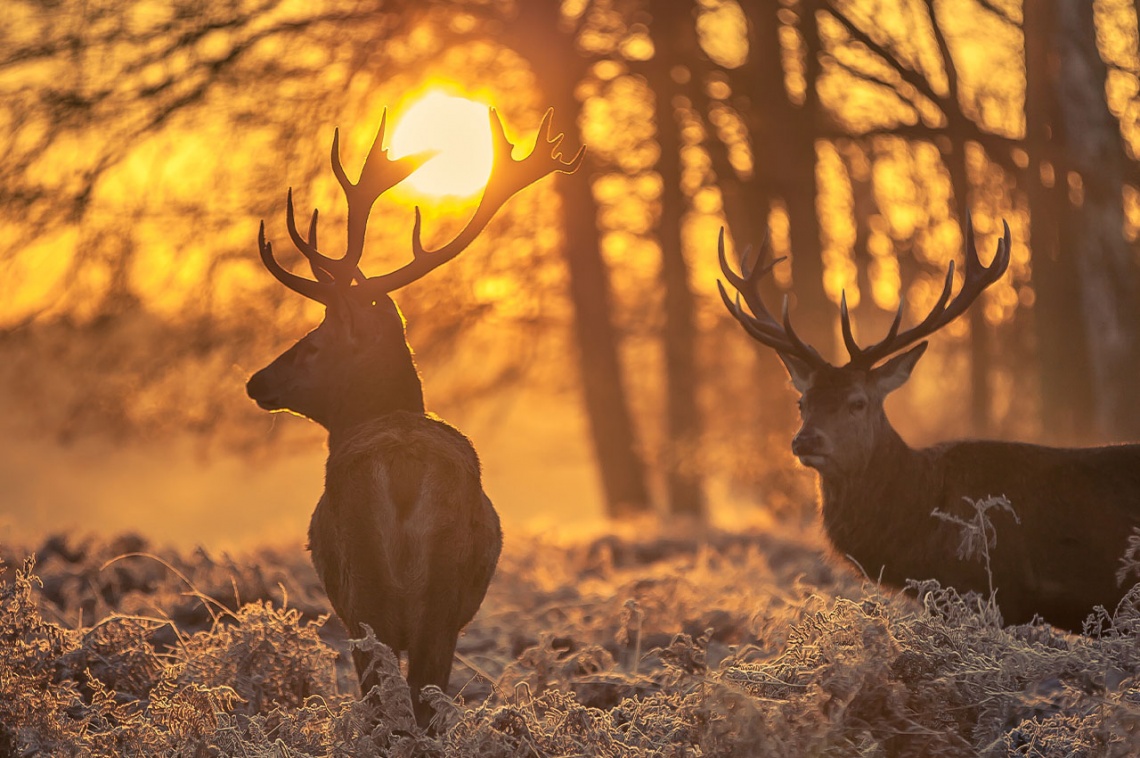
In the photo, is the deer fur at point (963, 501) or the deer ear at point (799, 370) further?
the deer ear at point (799, 370)

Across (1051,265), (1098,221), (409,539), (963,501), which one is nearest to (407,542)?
(409,539)

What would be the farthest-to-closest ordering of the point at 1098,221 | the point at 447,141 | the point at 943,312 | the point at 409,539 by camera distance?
1. the point at 447,141
2. the point at 1098,221
3. the point at 943,312
4. the point at 409,539

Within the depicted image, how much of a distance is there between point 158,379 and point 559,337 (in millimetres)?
5878

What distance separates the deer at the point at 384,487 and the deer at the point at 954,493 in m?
1.83

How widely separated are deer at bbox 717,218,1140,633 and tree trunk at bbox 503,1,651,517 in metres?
7.95

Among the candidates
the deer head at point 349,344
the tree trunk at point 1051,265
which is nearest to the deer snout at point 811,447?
the deer head at point 349,344

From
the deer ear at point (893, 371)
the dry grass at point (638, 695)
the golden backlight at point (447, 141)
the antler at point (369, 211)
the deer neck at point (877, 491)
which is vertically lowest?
the dry grass at point (638, 695)

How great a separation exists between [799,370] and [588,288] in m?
8.82

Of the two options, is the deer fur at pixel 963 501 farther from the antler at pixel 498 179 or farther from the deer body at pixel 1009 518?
the antler at pixel 498 179

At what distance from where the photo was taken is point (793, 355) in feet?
22.5

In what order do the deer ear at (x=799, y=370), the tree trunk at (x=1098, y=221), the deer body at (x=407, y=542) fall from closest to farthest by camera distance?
the deer body at (x=407, y=542) → the deer ear at (x=799, y=370) → the tree trunk at (x=1098, y=221)

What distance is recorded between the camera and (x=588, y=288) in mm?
15570

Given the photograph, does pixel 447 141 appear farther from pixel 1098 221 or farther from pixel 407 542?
pixel 407 542

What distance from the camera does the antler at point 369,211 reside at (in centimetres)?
592
